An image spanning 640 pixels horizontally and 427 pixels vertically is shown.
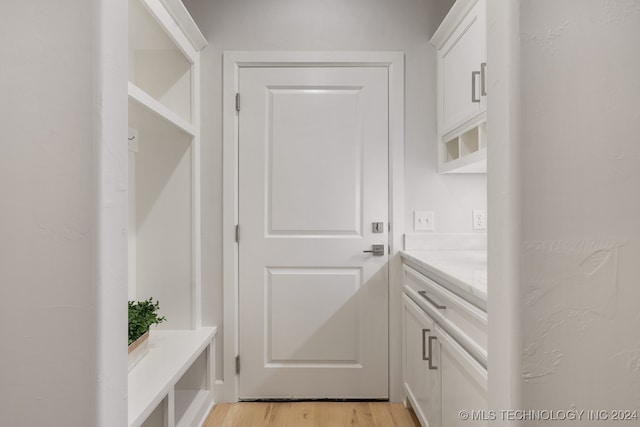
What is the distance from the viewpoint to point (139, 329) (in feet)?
6.36

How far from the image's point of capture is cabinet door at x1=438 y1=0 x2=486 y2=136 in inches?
71.3

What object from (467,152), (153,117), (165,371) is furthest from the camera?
(153,117)

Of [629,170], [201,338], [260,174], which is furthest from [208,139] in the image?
[629,170]

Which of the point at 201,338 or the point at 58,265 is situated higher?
the point at 58,265

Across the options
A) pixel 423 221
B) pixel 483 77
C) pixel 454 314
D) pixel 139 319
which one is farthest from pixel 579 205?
pixel 139 319

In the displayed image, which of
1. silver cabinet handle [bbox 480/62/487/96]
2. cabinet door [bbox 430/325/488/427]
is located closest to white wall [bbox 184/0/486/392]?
silver cabinet handle [bbox 480/62/487/96]

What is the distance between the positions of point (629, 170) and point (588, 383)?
420mm

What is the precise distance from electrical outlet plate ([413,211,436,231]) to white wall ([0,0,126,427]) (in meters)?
1.89

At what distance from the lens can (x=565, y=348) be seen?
82cm

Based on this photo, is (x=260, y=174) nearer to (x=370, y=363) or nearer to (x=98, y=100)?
(x=370, y=363)

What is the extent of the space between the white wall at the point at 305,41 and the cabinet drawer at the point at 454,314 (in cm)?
60

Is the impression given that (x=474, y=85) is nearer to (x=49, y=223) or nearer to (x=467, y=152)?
(x=467, y=152)

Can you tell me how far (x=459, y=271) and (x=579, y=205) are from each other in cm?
81

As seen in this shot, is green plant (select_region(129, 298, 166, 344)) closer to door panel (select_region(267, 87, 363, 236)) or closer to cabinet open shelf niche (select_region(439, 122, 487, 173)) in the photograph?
door panel (select_region(267, 87, 363, 236))
